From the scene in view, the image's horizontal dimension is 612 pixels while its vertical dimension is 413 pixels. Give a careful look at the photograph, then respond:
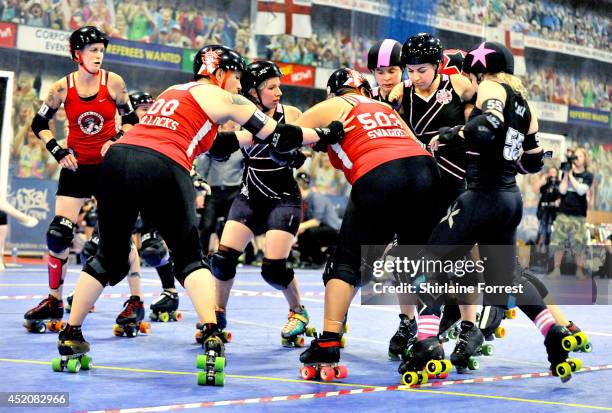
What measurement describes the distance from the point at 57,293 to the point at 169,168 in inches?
76.6

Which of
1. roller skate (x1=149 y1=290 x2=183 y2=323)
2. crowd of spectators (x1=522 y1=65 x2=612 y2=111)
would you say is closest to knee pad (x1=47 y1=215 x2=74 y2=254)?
roller skate (x1=149 y1=290 x2=183 y2=323)

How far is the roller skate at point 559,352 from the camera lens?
12.3 ft

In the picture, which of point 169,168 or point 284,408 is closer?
point 284,408

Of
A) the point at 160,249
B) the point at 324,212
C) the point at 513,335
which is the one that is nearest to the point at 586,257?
the point at 324,212

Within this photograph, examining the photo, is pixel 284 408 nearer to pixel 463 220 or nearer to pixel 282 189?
pixel 463 220

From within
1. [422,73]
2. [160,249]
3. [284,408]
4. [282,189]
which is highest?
[422,73]

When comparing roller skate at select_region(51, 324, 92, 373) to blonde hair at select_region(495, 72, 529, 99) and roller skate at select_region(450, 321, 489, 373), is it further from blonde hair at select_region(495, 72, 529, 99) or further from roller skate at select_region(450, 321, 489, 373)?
blonde hair at select_region(495, 72, 529, 99)

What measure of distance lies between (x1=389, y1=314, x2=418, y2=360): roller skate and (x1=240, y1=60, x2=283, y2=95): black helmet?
1488 mm

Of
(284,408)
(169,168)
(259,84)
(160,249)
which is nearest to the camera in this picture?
(284,408)

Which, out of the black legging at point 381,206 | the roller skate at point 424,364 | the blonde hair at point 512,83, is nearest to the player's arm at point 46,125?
the black legging at point 381,206

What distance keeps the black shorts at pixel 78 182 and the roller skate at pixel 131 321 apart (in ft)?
2.36

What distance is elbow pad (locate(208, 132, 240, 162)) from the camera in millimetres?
4211

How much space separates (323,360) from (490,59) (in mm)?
1524

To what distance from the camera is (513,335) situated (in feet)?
18.2
